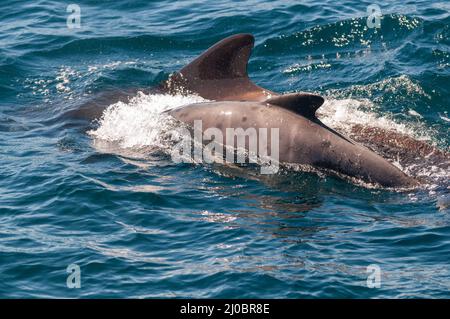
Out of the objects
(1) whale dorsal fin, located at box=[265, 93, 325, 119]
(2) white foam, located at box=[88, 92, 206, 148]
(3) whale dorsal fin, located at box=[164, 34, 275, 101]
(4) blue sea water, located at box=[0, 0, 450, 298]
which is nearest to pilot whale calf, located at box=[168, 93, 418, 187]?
(1) whale dorsal fin, located at box=[265, 93, 325, 119]

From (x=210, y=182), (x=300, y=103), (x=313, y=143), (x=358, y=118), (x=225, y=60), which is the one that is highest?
(x=225, y=60)

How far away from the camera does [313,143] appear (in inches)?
571

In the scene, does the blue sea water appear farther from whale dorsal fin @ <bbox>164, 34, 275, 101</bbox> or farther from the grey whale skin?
whale dorsal fin @ <bbox>164, 34, 275, 101</bbox>

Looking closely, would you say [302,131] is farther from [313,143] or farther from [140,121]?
[140,121]

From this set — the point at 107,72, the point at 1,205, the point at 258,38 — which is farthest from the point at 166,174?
the point at 258,38

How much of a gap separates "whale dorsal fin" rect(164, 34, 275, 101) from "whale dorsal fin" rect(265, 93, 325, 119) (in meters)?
2.78

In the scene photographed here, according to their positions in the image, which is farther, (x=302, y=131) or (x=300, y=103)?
(x=302, y=131)

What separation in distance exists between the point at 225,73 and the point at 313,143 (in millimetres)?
4219

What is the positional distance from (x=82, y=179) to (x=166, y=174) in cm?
147

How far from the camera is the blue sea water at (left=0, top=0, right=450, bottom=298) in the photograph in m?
11.4

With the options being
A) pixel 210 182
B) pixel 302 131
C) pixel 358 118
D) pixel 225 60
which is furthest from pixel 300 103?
pixel 225 60

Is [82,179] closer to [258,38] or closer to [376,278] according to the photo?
[376,278]

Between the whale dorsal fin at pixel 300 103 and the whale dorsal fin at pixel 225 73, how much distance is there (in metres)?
2.78
